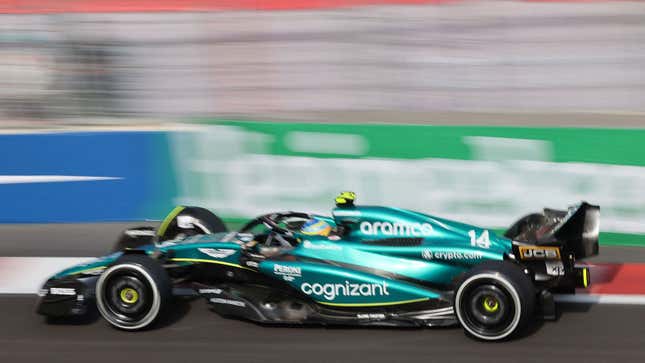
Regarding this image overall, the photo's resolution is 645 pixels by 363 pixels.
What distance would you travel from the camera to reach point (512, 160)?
31.6ft

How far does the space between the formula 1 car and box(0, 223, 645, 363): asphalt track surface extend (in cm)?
12

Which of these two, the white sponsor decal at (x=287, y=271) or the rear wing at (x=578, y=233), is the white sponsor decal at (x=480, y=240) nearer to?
the rear wing at (x=578, y=233)

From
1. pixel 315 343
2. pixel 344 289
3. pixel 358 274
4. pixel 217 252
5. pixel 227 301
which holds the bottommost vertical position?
pixel 315 343

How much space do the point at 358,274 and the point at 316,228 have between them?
68 centimetres

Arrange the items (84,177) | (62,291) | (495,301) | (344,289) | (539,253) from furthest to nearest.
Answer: (84,177) < (62,291) < (344,289) < (539,253) < (495,301)

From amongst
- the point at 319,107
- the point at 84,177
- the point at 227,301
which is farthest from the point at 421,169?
the point at 84,177

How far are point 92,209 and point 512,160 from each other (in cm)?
464

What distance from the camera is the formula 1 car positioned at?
666cm

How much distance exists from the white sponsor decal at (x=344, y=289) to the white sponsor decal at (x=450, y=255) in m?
0.43

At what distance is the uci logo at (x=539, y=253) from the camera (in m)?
→ 6.80

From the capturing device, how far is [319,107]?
34.8 ft

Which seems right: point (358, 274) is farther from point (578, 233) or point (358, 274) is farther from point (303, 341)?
point (578, 233)

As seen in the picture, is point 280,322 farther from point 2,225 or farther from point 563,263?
point 2,225

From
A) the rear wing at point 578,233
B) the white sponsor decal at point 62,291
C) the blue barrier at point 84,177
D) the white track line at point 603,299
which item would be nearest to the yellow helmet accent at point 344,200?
the rear wing at point 578,233
